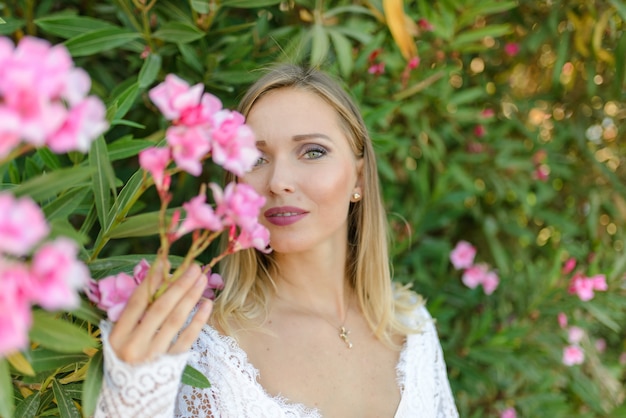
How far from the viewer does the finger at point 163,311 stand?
0.93m

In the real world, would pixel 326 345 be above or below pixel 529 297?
below

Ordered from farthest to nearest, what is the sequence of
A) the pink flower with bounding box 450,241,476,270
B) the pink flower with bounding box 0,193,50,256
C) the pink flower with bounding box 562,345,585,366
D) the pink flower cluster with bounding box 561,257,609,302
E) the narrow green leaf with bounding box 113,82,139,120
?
1. the pink flower with bounding box 450,241,476,270
2. the pink flower with bounding box 562,345,585,366
3. the pink flower cluster with bounding box 561,257,609,302
4. the narrow green leaf with bounding box 113,82,139,120
5. the pink flower with bounding box 0,193,50,256

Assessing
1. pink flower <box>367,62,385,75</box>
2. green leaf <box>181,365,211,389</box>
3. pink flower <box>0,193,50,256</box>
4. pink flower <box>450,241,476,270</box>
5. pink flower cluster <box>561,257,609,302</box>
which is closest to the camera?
pink flower <box>0,193,50,256</box>

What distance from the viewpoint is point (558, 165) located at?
106 inches

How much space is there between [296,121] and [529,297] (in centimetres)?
132

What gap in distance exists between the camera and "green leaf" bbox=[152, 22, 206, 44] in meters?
1.63

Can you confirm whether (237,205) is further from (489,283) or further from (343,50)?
(489,283)

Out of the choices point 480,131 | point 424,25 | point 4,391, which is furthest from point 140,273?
point 480,131

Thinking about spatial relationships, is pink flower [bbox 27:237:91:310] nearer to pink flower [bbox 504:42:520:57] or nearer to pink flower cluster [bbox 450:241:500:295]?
pink flower cluster [bbox 450:241:500:295]

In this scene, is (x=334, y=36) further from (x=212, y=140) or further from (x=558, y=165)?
(x=558, y=165)

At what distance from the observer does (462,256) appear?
8.21ft

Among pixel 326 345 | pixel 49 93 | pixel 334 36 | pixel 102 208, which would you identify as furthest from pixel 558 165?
pixel 49 93

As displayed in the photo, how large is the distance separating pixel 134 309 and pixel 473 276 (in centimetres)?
178

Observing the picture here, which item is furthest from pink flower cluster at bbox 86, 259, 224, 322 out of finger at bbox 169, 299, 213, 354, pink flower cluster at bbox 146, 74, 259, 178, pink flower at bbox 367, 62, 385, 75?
pink flower at bbox 367, 62, 385, 75
